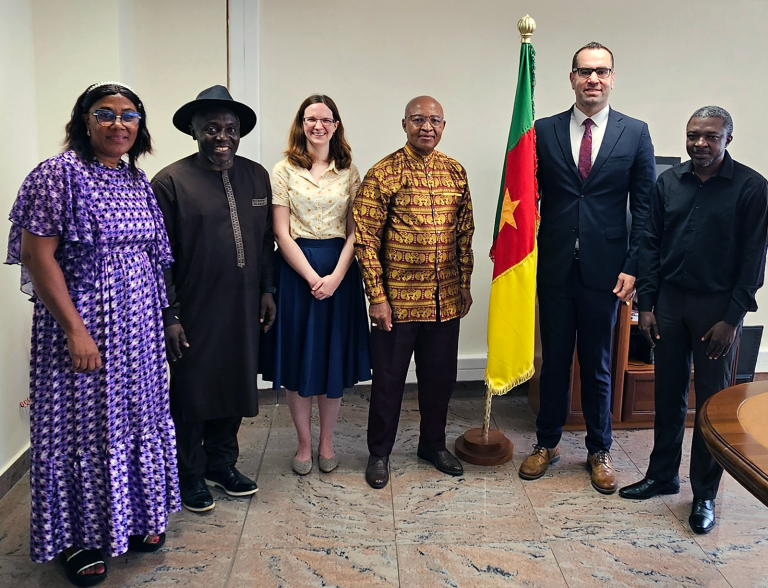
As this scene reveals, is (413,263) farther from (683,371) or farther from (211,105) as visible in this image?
(683,371)

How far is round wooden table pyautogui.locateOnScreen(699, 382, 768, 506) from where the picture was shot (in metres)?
1.24

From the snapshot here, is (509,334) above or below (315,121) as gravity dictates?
below

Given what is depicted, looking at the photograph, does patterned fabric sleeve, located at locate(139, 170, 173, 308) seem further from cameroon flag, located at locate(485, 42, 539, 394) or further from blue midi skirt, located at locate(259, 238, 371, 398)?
cameroon flag, located at locate(485, 42, 539, 394)

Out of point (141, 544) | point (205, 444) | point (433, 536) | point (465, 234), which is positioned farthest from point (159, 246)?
point (433, 536)

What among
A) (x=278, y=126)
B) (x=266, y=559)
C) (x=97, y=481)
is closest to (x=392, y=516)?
(x=266, y=559)

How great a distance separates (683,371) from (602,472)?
1.81ft

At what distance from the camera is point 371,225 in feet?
8.45

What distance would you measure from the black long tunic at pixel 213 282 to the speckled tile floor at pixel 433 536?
466 mm

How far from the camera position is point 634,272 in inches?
101

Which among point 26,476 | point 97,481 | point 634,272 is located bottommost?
point 26,476

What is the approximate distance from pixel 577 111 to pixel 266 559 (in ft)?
6.81

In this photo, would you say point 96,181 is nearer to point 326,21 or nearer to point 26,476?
point 26,476

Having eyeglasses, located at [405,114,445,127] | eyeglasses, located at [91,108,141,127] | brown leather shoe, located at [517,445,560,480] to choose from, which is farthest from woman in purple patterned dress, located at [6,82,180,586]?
brown leather shoe, located at [517,445,560,480]

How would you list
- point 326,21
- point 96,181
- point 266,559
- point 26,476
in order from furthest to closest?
point 326,21 → point 26,476 → point 266,559 → point 96,181
